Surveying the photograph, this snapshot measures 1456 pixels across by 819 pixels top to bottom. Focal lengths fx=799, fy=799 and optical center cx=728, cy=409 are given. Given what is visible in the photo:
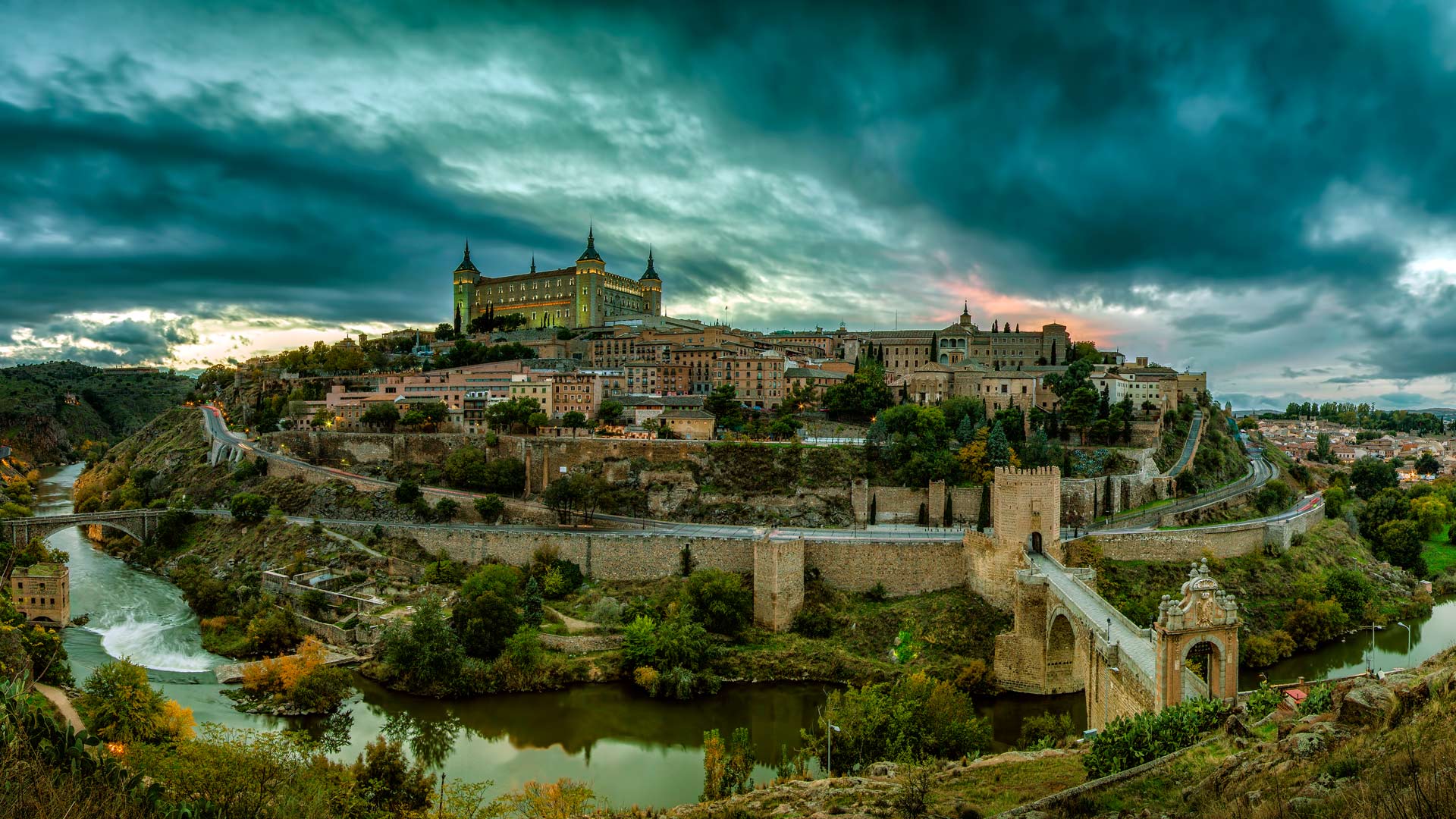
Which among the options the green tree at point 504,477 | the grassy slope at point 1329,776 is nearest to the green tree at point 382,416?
the green tree at point 504,477

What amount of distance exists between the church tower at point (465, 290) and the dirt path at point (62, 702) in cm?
6322

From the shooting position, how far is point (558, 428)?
4197 centimetres

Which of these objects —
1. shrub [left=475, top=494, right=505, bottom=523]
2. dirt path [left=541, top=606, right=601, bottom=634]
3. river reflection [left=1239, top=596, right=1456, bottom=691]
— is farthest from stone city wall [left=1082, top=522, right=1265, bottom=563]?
shrub [left=475, top=494, right=505, bottom=523]

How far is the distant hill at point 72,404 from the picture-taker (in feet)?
236

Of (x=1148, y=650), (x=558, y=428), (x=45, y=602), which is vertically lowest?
(x=45, y=602)

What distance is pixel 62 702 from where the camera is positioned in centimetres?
1820

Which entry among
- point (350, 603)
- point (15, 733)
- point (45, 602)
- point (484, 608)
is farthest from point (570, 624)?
point (45, 602)

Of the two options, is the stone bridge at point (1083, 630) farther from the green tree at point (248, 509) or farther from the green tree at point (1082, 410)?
the green tree at point (248, 509)

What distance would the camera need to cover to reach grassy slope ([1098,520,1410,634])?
2461cm

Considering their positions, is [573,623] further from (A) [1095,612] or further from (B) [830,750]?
(A) [1095,612]

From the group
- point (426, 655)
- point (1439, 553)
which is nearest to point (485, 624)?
point (426, 655)

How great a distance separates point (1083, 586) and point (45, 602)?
109 feet

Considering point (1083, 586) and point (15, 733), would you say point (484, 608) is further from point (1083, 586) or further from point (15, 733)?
point (1083, 586)

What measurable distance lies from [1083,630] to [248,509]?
33.2 metres
